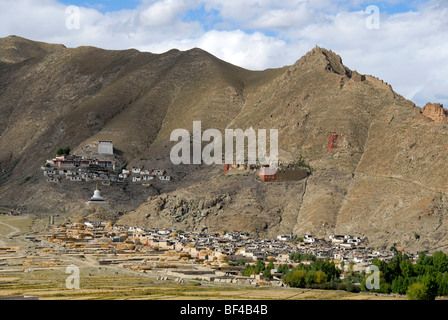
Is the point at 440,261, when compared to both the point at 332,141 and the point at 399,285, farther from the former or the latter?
the point at 332,141

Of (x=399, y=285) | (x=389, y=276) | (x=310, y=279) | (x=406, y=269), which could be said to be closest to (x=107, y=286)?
(x=310, y=279)

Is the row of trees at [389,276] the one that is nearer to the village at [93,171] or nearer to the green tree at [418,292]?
the green tree at [418,292]

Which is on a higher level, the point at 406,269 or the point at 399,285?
the point at 406,269

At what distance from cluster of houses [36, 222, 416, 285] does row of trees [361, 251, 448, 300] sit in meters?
4.51

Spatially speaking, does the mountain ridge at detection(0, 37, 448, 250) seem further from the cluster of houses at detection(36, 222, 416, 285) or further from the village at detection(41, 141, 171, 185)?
the cluster of houses at detection(36, 222, 416, 285)

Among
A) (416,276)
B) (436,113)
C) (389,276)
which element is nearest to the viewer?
(389,276)

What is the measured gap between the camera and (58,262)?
319 ft

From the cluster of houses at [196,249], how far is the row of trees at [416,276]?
4507 millimetres

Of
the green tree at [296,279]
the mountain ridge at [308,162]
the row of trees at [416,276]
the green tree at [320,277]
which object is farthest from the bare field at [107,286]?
the mountain ridge at [308,162]

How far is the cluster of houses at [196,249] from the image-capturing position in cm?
9450

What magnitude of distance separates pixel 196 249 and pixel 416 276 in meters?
32.4

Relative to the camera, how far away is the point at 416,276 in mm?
84125
